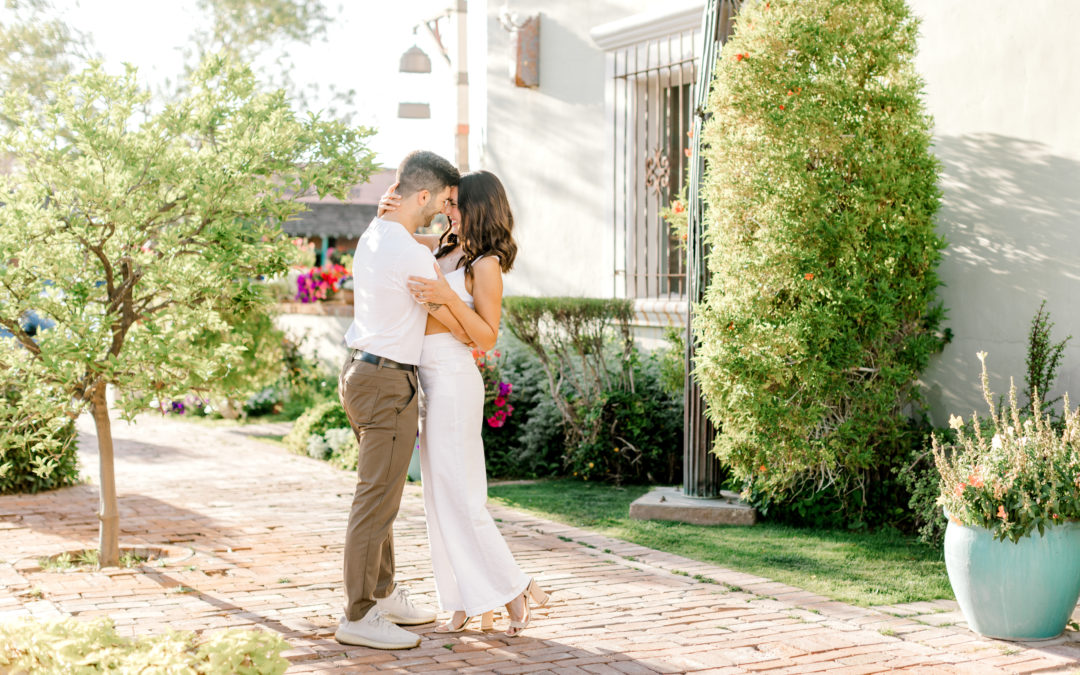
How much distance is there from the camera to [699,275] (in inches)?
295

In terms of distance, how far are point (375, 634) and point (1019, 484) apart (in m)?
2.88

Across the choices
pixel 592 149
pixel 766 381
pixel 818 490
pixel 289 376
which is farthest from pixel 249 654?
pixel 289 376

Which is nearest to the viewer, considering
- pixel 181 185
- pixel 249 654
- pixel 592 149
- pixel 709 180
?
pixel 249 654

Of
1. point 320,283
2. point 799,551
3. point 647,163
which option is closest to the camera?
point 799,551

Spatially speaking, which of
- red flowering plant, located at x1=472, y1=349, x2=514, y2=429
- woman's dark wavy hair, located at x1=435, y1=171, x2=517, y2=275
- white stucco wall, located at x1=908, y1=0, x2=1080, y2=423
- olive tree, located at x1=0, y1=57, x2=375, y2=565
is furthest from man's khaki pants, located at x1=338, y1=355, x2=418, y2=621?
red flowering plant, located at x1=472, y1=349, x2=514, y2=429

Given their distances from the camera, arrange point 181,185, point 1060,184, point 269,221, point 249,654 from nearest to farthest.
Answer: point 249,654
point 181,185
point 269,221
point 1060,184

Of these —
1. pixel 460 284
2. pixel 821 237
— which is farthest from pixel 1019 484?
pixel 460 284

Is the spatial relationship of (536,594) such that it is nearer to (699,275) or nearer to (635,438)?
(699,275)

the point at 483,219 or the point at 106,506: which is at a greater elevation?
the point at 483,219

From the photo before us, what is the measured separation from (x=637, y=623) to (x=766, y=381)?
225 centimetres

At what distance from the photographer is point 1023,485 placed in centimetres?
466

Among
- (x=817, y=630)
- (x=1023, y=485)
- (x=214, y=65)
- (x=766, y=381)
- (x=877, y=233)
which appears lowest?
(x=817, y=630)

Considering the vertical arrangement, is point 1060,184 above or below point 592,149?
below

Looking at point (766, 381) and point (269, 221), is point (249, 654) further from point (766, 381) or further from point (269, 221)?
point (766, 381)
